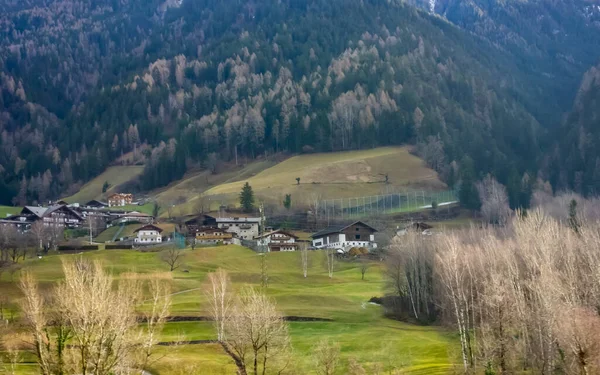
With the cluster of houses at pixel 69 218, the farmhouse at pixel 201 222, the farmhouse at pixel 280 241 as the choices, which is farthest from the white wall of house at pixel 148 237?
the cluster of houses at pixel 69 218

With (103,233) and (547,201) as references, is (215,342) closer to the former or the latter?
(103,233)

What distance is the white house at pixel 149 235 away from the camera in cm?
14312

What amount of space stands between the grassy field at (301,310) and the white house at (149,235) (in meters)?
24.9

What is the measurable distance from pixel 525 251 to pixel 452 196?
124370 mm

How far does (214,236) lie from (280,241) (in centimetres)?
1309

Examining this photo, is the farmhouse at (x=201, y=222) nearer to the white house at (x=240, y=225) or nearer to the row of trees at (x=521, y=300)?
the white house at (x=240, y=225)

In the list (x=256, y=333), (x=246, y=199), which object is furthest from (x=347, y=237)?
(x=256, y=333)

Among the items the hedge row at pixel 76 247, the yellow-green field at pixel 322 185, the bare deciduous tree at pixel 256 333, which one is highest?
the yellow-green field at pixel 322 185

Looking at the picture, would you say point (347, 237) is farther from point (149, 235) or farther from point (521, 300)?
point (521, 300)

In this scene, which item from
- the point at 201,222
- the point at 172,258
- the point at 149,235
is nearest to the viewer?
the point at 172,258

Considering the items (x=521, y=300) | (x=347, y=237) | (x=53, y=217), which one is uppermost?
(x=53, y=217)

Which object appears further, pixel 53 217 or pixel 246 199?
pixel 53 217

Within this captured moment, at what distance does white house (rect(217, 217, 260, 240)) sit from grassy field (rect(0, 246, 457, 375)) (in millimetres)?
29376

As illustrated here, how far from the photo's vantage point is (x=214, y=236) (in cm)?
14350
